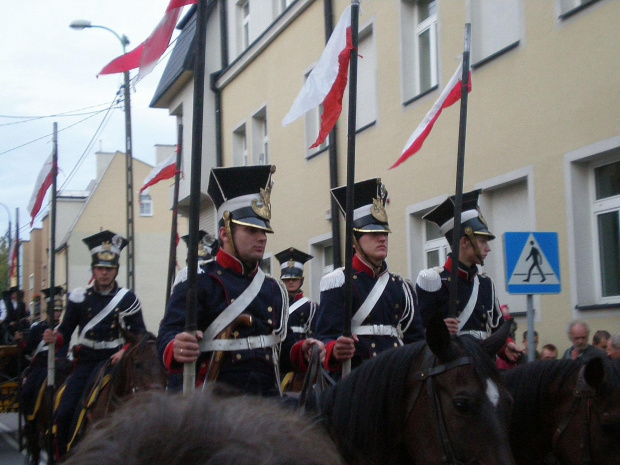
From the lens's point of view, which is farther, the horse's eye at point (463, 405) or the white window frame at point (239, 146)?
the white window frame at point (239, 146)

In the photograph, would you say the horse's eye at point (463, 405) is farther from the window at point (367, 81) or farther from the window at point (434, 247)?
the window at point (367, 81)

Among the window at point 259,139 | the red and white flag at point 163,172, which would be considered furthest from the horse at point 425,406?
the window at point 259,139

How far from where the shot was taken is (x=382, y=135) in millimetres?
14359

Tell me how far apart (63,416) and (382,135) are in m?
7.75

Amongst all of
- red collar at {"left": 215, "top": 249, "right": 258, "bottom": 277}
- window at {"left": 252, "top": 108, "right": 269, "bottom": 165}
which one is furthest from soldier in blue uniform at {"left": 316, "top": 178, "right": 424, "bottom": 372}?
window at {"left": 252, "top": 108, "right": 269, "bottom": 165}

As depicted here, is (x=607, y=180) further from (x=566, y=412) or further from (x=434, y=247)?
(x=566, y=412)

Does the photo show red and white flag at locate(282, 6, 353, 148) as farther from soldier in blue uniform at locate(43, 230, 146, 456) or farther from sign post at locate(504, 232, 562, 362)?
soldier in blue uniform at locate(43, 230, 146, 456)

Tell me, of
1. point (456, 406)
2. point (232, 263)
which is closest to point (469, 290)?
point (232, 263)

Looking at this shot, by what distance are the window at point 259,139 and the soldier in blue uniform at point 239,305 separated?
15767mm

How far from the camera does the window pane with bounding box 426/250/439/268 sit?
13.2 meters

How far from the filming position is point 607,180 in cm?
972

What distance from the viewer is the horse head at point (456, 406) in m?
3.34

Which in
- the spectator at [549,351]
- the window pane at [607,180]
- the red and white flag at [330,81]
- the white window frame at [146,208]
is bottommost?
the spectator at [549,351]

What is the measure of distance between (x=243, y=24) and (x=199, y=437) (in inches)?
862
